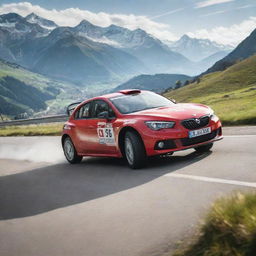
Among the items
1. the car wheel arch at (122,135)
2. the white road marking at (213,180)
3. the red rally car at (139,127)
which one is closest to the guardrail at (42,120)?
the red rally car at (139,127)

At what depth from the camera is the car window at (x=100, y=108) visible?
9846mm

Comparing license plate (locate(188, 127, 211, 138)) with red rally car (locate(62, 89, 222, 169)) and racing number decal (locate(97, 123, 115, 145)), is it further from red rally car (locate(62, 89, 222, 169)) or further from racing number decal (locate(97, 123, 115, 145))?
racing number decal (locate(97, 123, 115, 145))

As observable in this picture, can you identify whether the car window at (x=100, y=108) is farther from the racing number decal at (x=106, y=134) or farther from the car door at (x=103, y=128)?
the racing number decal at (x=106, y=134)

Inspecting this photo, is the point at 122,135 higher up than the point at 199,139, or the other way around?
the point at 122,135

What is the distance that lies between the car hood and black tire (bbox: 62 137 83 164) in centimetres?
280

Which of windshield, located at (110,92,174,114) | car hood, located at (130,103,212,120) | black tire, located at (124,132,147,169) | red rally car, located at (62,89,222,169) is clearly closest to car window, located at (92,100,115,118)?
red rally car, located at (62,89,222,169)

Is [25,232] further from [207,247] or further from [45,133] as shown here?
[45,133]

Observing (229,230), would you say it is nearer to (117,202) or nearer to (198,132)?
(117,202)

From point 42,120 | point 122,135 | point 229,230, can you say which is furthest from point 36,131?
point 229,230

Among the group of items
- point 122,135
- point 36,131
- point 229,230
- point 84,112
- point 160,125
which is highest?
point 84,112

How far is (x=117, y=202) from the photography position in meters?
6.51

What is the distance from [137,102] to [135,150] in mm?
1511

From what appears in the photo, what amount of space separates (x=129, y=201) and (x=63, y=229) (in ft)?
4.07

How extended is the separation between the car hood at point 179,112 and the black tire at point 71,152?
2804 mm
